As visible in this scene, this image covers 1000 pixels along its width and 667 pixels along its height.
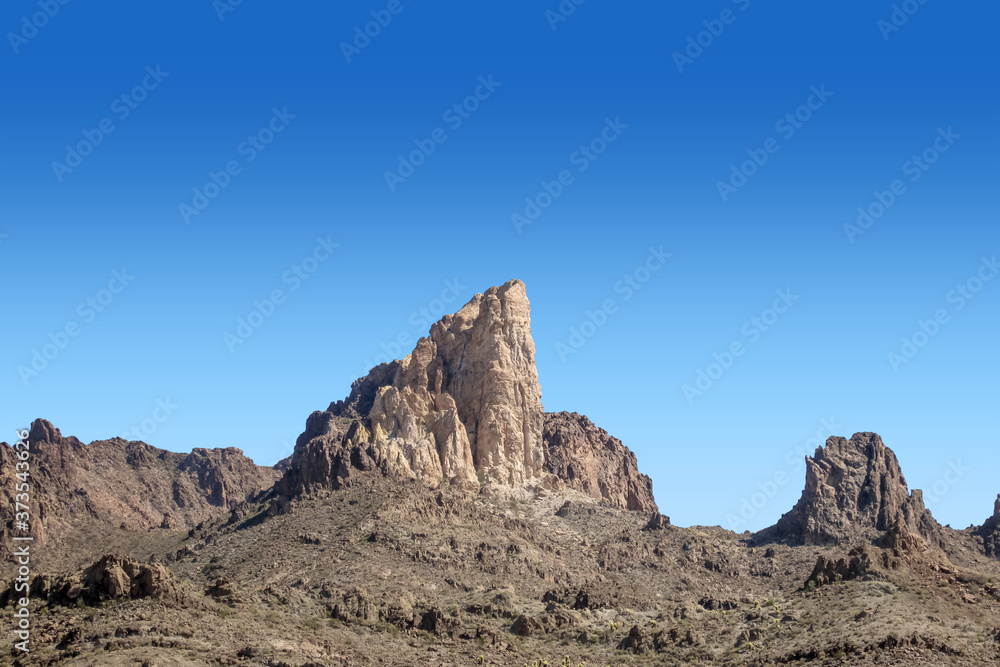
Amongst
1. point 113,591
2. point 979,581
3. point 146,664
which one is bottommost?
point 146,664

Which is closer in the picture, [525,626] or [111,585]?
[111,585]

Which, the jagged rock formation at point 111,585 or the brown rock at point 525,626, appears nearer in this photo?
the jagged rock formation at point 111,585

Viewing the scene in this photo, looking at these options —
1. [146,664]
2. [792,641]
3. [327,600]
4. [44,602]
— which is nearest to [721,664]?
[792,641]

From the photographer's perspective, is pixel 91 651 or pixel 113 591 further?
pixel 113 591

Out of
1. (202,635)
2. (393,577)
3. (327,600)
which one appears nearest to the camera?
(202,635)

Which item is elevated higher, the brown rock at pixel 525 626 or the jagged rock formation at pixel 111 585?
the brown rock at pixel 525 626

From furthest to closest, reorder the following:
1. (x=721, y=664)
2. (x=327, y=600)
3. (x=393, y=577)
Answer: (x=393, y=577), (x=327, y=600), (x=721, y=664)

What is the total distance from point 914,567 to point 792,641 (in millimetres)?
20534

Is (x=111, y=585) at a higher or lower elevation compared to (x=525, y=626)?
lower

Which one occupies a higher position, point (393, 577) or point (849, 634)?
point (393, 577)

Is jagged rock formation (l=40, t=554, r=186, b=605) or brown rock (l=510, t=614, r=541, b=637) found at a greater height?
brown rock (l=510, t=614, r=541, b=637)

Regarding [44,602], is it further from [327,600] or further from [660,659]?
[660,659]

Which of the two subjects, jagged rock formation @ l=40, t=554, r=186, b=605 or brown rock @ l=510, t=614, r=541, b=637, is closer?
jagged rock formation @ l=40, t=554, r=186, b=605

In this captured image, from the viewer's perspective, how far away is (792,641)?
507 feet
